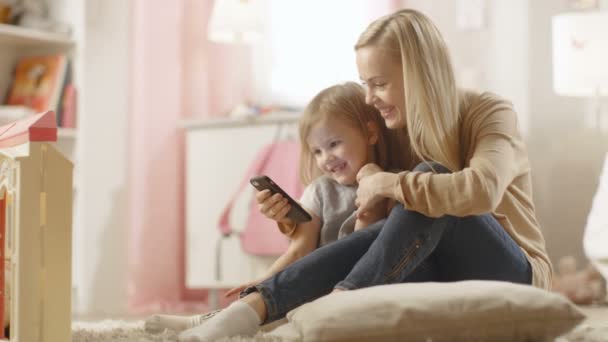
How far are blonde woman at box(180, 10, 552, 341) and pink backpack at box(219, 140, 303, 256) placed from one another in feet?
3.83

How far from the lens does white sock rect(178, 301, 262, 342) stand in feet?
4.36

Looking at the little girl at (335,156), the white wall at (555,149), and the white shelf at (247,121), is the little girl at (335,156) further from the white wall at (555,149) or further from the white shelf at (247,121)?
the white wall at (555,149)

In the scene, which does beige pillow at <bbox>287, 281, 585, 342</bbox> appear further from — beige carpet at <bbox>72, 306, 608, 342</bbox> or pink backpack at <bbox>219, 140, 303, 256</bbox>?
pink backpack at <bbox>219, 140, 303, 256</bbox>

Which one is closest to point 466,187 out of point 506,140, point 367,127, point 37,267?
point 506,140

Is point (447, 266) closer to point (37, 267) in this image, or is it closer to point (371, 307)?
point (371, 307)

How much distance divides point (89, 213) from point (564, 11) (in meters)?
1.83

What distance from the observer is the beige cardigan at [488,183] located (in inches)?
53.1

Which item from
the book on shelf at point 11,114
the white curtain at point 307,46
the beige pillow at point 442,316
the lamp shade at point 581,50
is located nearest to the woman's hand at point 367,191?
the beige pillow at point 442,316

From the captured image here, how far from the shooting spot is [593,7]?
10.1 ft

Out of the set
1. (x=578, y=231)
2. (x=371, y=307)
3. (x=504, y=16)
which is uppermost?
(x=504, y=16)

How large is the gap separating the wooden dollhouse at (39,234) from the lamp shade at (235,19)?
1756mm

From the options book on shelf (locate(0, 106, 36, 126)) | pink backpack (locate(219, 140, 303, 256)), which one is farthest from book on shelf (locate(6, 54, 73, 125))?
pink backpack (locate(219, 140, 303, 256))

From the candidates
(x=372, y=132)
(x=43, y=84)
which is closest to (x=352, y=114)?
(x=372, y=132)

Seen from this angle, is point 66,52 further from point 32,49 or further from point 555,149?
point 555,149
